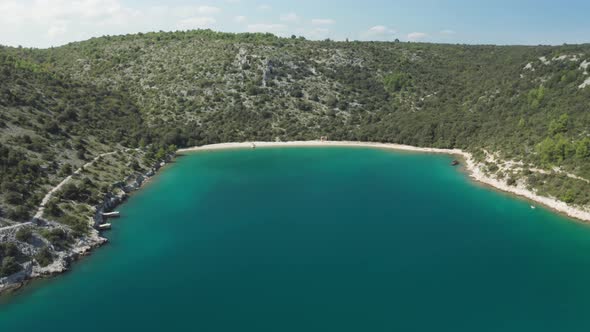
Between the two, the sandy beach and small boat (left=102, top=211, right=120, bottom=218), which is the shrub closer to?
small boat (left=102, top=211, right=120, bottom=218)

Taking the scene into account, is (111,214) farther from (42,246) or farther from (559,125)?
(559,125)

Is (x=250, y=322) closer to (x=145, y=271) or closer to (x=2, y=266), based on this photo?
(x=145, y=271)

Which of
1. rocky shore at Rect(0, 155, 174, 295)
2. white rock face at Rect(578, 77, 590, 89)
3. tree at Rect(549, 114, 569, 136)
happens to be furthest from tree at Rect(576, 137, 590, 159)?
rocky shore at Rect(0, 155, 174, 295)

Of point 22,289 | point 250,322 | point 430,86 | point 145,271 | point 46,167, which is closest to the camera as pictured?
point 250,322

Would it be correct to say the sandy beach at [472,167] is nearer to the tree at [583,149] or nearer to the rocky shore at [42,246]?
the tree at [583,149]

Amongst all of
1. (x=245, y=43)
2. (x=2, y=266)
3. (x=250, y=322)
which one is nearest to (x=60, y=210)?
(x=2, y=266)

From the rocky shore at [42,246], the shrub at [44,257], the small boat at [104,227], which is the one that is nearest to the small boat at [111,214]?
the rocky shore at [42,246]

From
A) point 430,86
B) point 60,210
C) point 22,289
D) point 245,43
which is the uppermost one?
point 245,43

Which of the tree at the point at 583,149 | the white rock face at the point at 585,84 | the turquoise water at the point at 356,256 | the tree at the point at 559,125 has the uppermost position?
the white rock face at the point at 585,84
